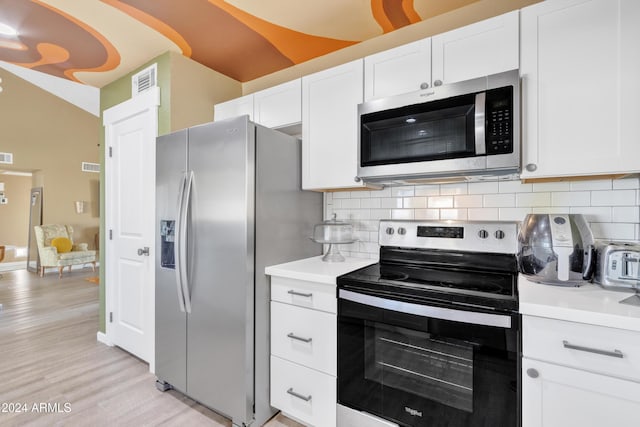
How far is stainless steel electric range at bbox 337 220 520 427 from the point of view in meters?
1.22

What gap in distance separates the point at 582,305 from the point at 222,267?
1.69 meters

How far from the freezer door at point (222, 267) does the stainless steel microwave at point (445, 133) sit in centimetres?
73

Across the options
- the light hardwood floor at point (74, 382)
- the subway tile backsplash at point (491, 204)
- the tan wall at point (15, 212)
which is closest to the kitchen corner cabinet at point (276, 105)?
the subway tile backsplash at point (491, 204)

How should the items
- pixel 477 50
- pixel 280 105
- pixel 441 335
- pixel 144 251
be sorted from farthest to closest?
pixel 144 251, pixel 280 105, pixel 477 50, pixel 441 335

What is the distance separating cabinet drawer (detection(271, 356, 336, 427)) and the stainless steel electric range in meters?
0.10

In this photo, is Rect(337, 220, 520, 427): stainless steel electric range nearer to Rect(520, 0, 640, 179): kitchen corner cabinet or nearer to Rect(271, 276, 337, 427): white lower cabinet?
Rect(271, 276, 337, 427): white lower cabinet

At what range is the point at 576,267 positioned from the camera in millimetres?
1393

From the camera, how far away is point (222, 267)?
1813 millimetres

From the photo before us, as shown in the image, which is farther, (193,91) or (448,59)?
(193,91)

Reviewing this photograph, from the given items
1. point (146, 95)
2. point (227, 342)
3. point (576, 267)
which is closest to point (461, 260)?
point (576, 267)

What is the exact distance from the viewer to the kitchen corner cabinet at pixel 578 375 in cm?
104

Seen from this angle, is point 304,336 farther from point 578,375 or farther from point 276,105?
point 276,105

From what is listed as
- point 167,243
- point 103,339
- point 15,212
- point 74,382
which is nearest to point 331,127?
point 167,243

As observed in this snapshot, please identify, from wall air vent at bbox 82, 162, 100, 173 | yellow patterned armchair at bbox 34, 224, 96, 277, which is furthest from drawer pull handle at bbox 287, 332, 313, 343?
wall air vent at bbox 82, 162, 100, 173
